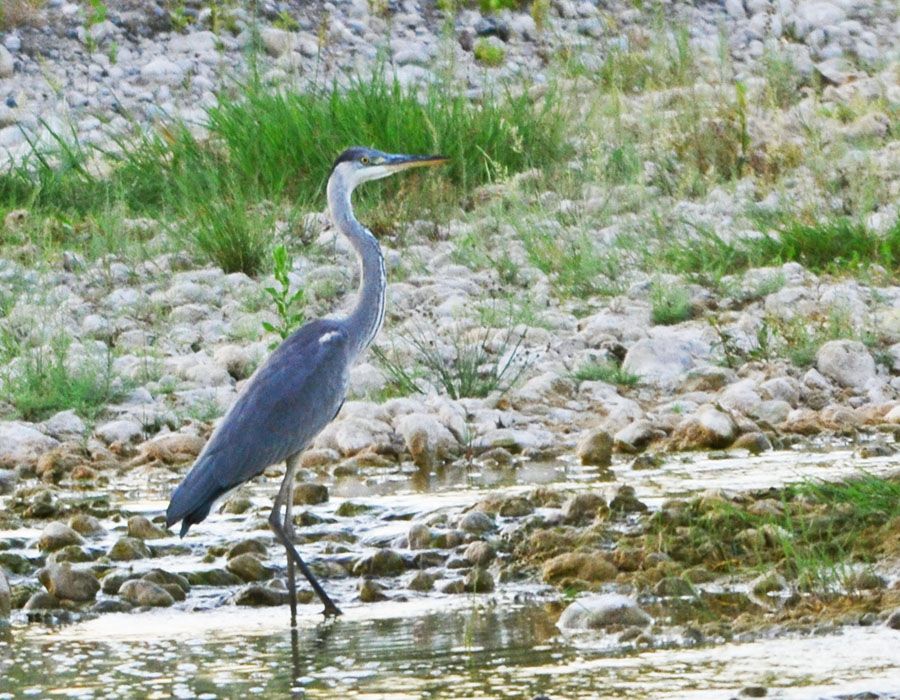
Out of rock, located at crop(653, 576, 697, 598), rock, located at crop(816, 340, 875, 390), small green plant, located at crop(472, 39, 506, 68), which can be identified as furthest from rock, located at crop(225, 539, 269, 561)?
small green plant, located at crop(472, 39, 506, 68)

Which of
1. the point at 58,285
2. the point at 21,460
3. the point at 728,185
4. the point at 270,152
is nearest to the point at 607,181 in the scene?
the point at 728,185

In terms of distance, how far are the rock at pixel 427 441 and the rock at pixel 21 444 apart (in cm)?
150

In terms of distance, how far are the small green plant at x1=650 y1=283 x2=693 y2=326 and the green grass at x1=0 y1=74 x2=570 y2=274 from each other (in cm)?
156

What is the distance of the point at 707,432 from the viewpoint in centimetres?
736

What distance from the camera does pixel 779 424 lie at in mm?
7605

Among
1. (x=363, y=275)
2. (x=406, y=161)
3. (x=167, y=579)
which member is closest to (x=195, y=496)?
(x=167, y=579)

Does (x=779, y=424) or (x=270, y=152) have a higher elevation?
(x=270, y=152)

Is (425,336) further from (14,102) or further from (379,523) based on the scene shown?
(14,102)

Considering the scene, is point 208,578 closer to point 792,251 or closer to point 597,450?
point 597,450

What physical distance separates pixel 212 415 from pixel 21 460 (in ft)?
2.90

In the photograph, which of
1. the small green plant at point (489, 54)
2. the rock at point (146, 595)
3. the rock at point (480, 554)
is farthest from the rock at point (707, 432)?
the small green plant at point (489, 54)

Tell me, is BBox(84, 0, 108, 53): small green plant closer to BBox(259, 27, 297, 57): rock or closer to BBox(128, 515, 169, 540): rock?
BBox(259, 27, 297, 57): rock

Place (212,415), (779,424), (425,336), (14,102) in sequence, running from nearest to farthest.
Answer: (779,424) < (212,415) < (425,336) < (14,102)

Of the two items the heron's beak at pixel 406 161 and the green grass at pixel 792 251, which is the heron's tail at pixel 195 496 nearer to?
the heron's beak at pixel 406 161
